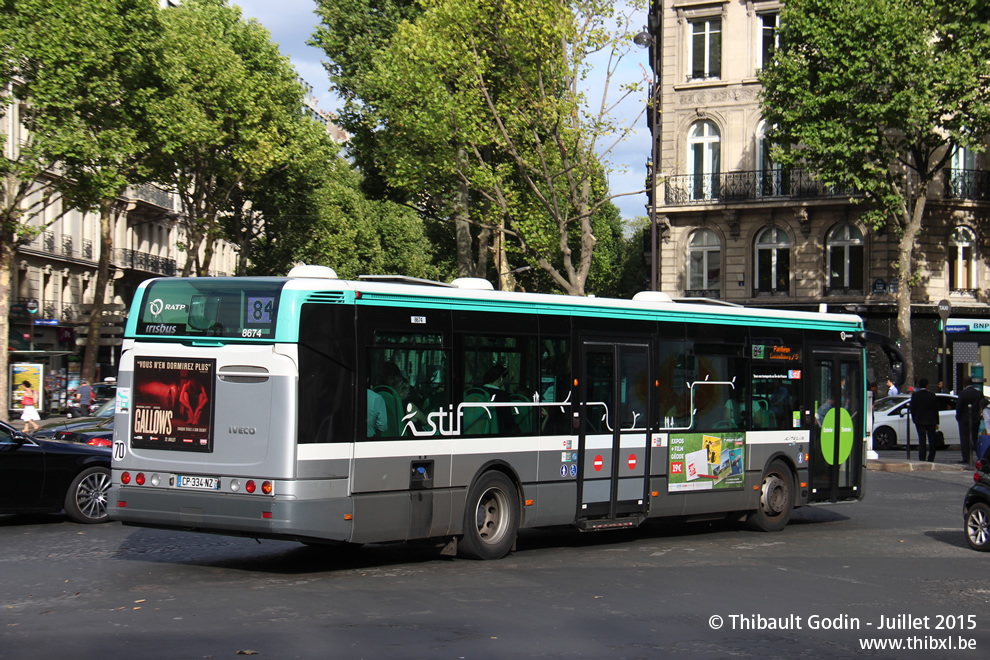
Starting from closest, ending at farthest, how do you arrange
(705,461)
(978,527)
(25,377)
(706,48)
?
(978,527), (705,461), (25,377), (706,48)

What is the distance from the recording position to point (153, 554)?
38.1 feet

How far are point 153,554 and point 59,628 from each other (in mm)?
3895

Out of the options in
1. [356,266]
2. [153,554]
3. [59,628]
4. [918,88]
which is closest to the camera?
[59,628]

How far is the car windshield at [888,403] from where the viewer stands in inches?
1249

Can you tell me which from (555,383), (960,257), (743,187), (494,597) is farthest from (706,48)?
Result: (494,597)

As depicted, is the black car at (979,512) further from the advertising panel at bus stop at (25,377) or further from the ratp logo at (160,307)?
the advertising panel at bus stop at (25,377)

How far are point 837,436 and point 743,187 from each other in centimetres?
2729

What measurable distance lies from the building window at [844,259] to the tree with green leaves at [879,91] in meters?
3.48

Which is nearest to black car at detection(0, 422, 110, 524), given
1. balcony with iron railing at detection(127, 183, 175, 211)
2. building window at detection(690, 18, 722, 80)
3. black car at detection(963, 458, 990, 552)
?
black car at detection(963, 458, 990, 552)

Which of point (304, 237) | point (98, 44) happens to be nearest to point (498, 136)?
point (98, 44)

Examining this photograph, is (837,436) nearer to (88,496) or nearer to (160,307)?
(160,307)

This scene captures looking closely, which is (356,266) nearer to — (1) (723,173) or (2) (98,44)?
(1) (723,173)

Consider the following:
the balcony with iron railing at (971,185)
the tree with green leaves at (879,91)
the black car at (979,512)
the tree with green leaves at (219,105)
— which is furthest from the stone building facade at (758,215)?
the black car at (979,512)

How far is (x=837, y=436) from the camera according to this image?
16125 mm
